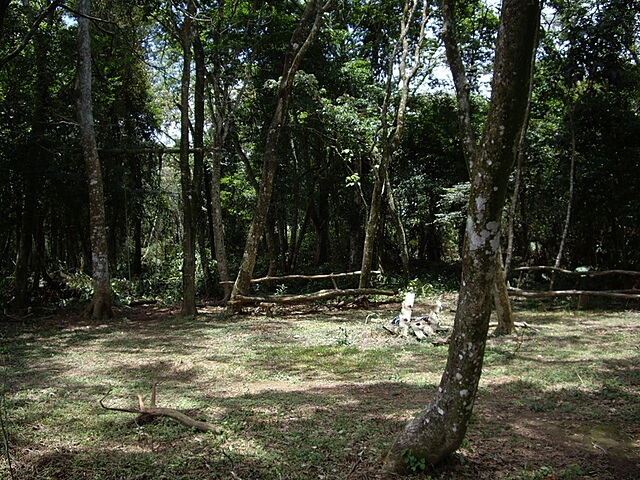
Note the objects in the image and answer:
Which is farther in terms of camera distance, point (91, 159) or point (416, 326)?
point (91, 159)

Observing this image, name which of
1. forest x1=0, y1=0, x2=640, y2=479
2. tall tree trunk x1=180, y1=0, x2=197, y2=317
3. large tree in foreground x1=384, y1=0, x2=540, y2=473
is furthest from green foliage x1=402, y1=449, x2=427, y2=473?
tall tree trunk x1=180, y1=0, x2=197, y2=317

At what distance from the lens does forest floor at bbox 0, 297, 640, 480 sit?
3818mm

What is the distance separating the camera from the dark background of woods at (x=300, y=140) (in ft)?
41.4

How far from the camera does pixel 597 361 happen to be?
6.80 metres

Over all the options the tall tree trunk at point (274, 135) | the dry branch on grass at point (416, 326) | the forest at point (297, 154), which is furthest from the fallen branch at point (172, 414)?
the tall tree trunk at point (274, 135)

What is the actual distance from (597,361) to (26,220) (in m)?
12.7

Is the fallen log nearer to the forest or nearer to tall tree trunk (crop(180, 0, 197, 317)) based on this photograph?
the forest

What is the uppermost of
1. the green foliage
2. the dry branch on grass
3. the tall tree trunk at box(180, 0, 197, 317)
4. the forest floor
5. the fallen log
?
the tall tree trunk at box(180, 0, 197, 317)

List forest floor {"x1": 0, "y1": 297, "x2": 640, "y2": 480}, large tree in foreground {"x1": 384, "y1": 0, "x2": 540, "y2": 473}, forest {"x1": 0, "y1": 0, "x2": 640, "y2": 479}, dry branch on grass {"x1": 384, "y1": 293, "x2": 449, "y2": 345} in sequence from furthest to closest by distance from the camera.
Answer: forest {"x1": 0, "y1": 0, "x2": 640, "y2": 479} → dry branch on grass {"x1": 384, "y1": 293, "x2": 449, "y2": 345} → forest floor {"x1": 0, "y1": 297, "x2": 640, "y2": 480} → large tree in foreground {"x1": 384, "y1": 0, "x2": 540, "y2": 473}

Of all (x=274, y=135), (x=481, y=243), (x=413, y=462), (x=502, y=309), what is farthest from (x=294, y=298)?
(x=481, y=243)

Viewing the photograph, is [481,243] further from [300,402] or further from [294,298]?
[294,298]

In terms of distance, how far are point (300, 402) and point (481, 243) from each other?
300 cm

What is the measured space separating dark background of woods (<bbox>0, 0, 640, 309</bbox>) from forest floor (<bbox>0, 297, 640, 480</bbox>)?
550 centimetres

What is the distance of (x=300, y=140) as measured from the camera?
1875 cm
